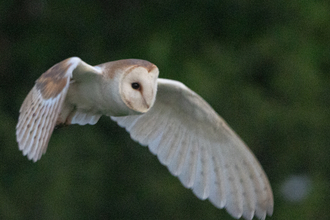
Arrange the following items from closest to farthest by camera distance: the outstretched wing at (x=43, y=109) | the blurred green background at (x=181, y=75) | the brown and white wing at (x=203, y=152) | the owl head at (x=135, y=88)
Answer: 1. the outstretched wing at (x=43, y=109)
2. the owl head at (x=135, y=88)
3. the brown and white wing at (x=203, y=152)
4. the blurred green background at (x=181, y=75)

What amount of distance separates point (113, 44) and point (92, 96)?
2.51m

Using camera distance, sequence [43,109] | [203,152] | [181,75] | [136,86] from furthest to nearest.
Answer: [181,75]
[203,152]
[136,86]
[43,109]

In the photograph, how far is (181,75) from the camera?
4.82 m

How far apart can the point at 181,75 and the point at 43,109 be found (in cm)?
247

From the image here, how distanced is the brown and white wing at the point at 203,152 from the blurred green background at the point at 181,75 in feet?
4.62

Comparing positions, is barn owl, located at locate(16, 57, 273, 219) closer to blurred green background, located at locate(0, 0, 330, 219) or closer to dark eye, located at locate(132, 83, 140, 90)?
dark eye, located at locate(132, 83, 140, 90)

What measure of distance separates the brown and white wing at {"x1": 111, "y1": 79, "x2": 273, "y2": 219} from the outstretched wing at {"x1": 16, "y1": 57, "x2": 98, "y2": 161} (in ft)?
2.61

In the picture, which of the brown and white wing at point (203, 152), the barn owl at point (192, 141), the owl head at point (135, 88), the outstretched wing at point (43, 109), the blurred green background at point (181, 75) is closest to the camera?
the outstretched wing at point (43, 109)

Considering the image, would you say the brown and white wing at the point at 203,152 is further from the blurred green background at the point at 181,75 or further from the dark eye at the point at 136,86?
the blurred green background at the point at 181,75

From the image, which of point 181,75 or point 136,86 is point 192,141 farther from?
point 181,75

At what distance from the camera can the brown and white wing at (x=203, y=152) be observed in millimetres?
3322

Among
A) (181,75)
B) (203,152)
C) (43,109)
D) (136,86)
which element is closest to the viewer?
(43,109)

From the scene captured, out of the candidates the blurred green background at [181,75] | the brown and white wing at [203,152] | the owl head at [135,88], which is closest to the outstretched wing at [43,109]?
the owl head at [135,88]

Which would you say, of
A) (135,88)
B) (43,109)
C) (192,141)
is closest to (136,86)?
(135,88)
